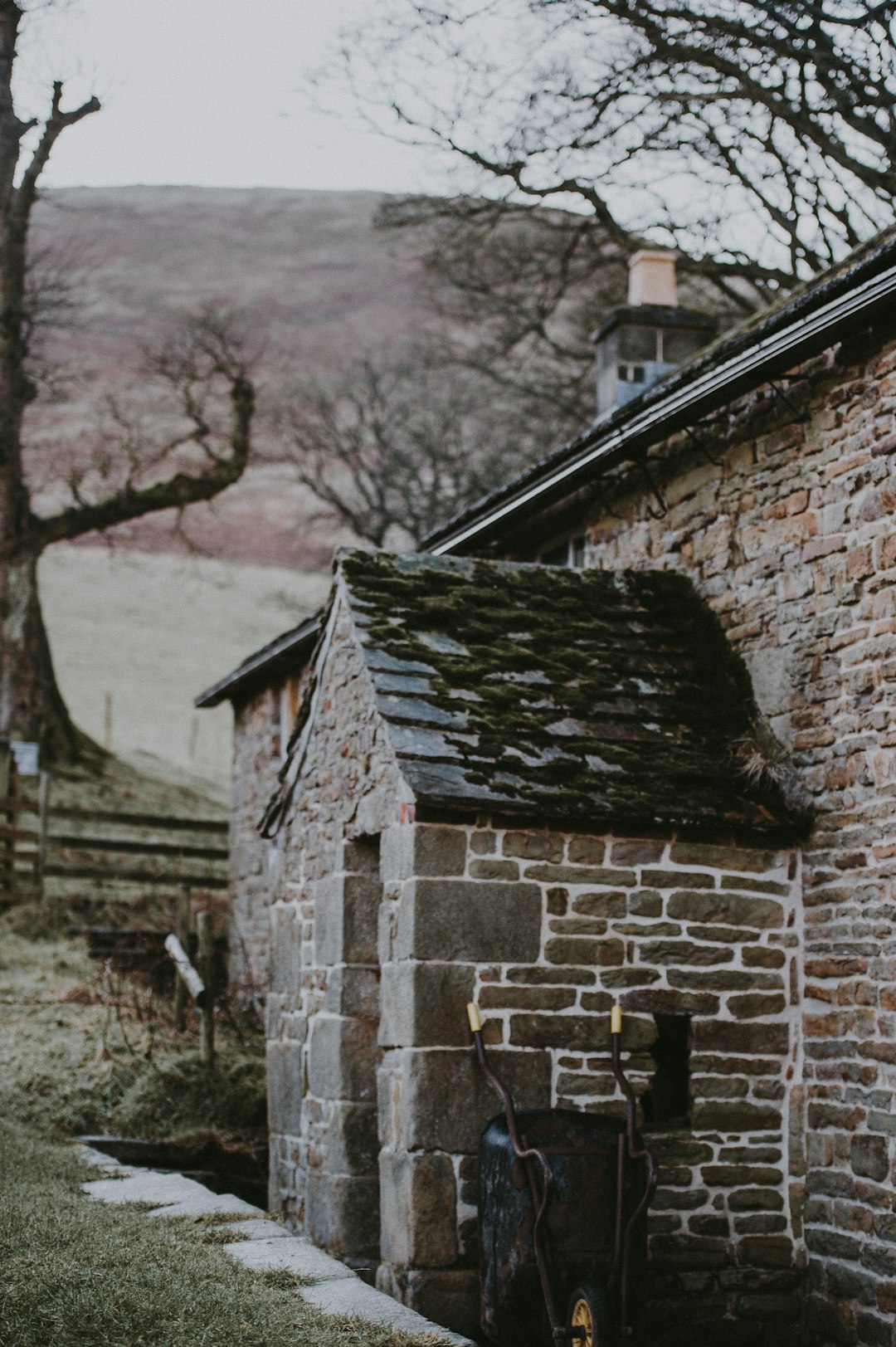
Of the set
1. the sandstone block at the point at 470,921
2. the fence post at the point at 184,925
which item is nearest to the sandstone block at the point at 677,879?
the sandstone block at the point at 470,921

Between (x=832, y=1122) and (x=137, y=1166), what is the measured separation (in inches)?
186

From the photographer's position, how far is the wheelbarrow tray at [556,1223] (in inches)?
262

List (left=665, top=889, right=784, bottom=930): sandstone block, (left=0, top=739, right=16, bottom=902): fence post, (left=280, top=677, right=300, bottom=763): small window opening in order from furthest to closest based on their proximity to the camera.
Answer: (left=0, top=739, right=16, bottom=902): fence post < (left=280, top=677, right=300, bottom=763): small window opening < (left=665, top=889, right=784, bottom=930): sandstone block

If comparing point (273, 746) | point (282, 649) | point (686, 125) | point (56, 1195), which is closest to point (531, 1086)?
point (56, 1195)

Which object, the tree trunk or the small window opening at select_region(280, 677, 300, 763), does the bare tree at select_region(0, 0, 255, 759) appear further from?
the small window opening at select_region(280, 677, 300, 763)

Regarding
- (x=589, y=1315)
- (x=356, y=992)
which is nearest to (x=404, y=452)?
(x=356, y=992)

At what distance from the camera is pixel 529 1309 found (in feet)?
22.0

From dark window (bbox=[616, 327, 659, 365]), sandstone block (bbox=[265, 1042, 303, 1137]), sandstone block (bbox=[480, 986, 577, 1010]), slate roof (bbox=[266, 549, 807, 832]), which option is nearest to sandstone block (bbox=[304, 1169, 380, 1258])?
sandstone block (bbox=[265, 1042, 303, 1137])

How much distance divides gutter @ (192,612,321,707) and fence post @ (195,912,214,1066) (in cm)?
260

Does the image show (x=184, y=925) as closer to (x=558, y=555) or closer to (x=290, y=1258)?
(x=558, y=555)

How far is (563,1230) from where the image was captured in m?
6.66

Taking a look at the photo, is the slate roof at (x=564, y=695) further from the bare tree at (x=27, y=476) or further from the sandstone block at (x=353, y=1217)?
the bare tree at (x=27, y=476)

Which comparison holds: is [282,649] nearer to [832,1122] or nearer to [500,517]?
[500,517]

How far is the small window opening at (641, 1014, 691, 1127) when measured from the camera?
7879 mm
